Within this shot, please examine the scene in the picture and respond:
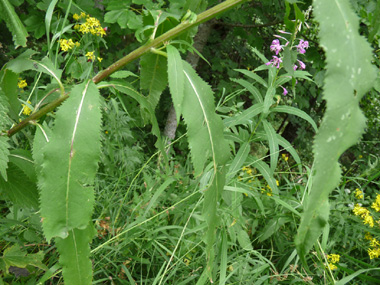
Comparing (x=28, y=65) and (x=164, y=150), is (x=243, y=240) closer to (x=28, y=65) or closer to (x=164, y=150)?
A: (x=164, y=150)

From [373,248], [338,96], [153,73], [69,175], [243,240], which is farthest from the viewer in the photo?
[373,248]

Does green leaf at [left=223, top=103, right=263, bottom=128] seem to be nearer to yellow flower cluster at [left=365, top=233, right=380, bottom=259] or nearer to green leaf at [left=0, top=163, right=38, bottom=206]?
yellow flower cluster at [left=365, top=233, right=380, bottom=259]

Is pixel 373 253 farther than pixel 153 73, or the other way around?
pixel 373 253

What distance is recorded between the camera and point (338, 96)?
41 cm

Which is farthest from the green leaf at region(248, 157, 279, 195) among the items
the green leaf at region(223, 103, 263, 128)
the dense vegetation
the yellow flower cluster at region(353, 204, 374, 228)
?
the yellow flower cluster at region(353, 204, 374, 228)

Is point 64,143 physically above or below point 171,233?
above

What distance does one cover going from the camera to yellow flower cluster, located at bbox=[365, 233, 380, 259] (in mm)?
1963

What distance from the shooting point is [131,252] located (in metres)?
1.75

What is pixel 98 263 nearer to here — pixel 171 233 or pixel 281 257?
pixel 171 233

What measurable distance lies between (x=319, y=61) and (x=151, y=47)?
2.85 m

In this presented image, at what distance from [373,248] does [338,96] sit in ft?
6.63

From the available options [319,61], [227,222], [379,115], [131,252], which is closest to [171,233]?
[131,252]

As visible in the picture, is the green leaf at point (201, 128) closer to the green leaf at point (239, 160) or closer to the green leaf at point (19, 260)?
the green leaf at point (19, 260)

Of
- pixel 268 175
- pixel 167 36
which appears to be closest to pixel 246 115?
pixel 268 175
